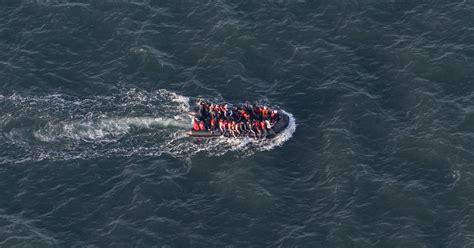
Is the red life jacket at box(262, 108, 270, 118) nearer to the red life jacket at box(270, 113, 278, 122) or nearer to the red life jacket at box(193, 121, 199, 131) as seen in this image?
the red life jacket at box(270, 113, 278, 122)

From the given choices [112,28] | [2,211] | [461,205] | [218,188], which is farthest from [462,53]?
[2,211]

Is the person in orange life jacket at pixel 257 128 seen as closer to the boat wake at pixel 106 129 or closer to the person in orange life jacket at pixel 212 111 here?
the boat wake at pixel 106 129

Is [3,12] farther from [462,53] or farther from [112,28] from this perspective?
[462,53]

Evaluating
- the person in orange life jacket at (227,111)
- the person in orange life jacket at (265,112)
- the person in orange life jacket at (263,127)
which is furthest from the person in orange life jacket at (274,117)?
the person in orange life jacket at (227,111)

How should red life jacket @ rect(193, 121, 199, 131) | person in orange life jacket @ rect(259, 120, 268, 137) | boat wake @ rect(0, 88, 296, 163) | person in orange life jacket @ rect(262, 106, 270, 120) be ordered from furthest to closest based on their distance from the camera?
person in orange life jacket @ rect(262, 106, 270, 120), red life jacket @ rect(193, 121, 199, 131), person in orange life jacket @ rect(259, 120, 268, 137), boat wake @ rect(0, 88, 296, 163)

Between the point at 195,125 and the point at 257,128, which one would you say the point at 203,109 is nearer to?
the point at 195,125

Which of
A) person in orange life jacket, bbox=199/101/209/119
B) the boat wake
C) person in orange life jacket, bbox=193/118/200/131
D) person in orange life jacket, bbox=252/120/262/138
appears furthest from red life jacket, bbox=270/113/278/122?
person in orange life jacket, bbox=193/118/200/131

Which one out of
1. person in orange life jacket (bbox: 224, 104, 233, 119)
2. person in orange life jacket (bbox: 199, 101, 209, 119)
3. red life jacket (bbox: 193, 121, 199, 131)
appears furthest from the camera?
person in orange life jacket (bbox: 199, 101, 209, 119)

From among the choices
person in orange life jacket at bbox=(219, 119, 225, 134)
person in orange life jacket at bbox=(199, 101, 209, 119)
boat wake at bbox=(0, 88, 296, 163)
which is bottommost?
boat wake at bbox=(0, 88, 296, 163)
